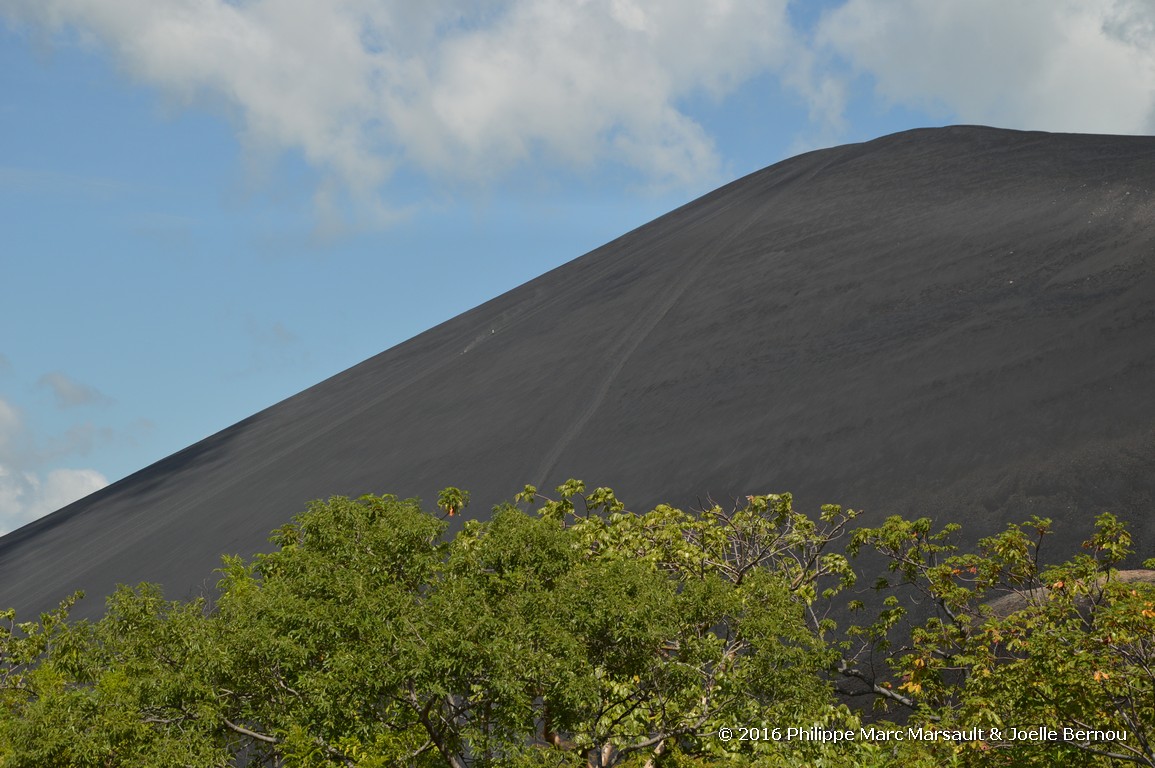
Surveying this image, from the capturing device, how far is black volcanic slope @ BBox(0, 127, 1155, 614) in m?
27.8

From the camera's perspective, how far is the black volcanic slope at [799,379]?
2777 cm

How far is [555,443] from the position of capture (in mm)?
40031

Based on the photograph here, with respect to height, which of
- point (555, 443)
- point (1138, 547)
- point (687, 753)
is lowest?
point (1138, 547)

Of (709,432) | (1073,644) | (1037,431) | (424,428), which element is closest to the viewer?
(1073,644)

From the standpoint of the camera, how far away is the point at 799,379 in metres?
36.7

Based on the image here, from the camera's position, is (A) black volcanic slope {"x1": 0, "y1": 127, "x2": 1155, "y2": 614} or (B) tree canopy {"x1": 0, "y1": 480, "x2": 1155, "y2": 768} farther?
(A) black volcanic slope {"x1": 0, "y1": 127, "x2": 1155, "y2": 614}

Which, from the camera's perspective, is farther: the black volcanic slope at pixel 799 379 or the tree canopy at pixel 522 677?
the black volcanic slope at pixel 799 379

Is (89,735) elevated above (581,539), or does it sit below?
above

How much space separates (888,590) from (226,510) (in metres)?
33.6

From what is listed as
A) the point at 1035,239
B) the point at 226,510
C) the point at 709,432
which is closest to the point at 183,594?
the point at 226,510

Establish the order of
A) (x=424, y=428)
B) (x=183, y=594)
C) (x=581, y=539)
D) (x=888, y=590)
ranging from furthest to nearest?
(x=424, y=428) → (x=183, y=594) → (x=888, y=590) → (x=581, y=539)

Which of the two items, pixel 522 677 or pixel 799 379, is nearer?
pixel 522 677

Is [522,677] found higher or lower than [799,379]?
higher

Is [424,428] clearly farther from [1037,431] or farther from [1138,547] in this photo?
[1138,547]
